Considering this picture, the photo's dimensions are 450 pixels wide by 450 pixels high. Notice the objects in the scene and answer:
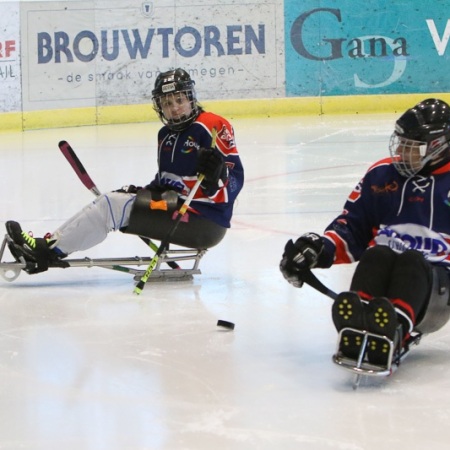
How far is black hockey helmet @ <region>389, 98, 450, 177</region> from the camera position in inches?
127

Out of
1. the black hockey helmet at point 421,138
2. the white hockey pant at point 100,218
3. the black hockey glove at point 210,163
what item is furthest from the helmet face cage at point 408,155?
the white hockey pant at point 100,218

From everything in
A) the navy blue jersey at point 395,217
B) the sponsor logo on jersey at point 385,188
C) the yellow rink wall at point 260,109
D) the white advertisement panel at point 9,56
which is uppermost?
the white advertisement panel at point 9,56

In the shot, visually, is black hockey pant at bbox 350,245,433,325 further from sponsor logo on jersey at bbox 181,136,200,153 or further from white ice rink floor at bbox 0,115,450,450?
sponsor logo on jersey at bbox 181,136,200,153

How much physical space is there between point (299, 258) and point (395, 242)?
1.02 feet

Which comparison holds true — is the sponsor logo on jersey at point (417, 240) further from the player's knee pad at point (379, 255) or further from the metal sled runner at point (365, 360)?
the metal sled runner at point (365, 360)

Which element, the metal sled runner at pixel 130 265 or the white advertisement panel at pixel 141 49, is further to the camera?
the white advertisement panel at pixel 141 49

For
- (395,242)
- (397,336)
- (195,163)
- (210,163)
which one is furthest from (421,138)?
(195,163)

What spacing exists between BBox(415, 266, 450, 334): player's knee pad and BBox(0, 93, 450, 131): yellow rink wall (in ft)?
27.1

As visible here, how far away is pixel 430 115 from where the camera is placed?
3.23 metres

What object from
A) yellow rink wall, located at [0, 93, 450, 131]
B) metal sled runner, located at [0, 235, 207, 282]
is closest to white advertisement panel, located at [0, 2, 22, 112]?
yellow rink wall, located at [0, 93, 450, 131]

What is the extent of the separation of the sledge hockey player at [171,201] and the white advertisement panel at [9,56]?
21.4ft

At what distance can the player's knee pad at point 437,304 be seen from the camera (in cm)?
316

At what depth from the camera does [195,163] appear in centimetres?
446

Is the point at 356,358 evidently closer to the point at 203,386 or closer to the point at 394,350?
the point at 394,350
